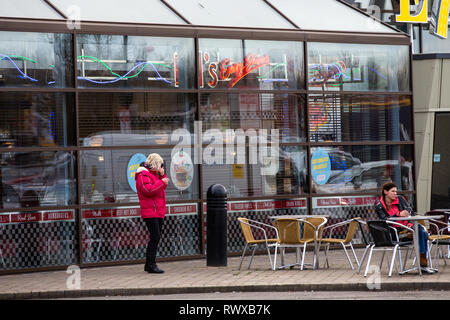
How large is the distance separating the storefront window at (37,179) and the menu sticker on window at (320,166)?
448 cm

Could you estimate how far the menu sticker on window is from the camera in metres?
16.8

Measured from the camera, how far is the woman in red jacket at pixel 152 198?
13498 millimetres

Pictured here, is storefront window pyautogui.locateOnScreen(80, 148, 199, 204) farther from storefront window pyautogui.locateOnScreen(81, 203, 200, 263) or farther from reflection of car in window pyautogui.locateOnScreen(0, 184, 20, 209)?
reflection of car in window pyautogui.locateOnScreen(0, 184, 20, 209)

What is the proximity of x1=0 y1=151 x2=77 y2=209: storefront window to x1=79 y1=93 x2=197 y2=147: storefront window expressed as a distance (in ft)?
1.79

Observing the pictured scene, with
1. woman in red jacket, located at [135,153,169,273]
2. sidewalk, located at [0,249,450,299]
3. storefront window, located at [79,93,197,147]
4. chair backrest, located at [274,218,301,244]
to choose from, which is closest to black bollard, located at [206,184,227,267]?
sidewalk, located at [0,249,450,299]

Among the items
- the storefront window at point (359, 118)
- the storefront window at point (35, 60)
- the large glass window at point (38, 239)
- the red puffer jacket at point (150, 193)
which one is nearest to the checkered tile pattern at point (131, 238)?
the large glass window at point (38, 239)

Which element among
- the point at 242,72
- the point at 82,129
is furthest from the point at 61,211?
the point at 242,72

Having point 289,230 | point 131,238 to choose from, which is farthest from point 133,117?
point 289,230

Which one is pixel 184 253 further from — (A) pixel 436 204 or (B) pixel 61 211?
(A) pixel 436 204

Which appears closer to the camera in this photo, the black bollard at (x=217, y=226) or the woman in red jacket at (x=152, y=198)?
the woman in red jacket at (x=152, y=198)

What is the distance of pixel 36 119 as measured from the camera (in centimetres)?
1471

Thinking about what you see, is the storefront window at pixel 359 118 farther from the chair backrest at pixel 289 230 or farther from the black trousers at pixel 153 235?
the black trousers at pixel 153 235

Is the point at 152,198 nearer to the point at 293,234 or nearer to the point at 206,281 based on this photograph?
the point at 206,281

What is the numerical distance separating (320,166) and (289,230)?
3.57 m
